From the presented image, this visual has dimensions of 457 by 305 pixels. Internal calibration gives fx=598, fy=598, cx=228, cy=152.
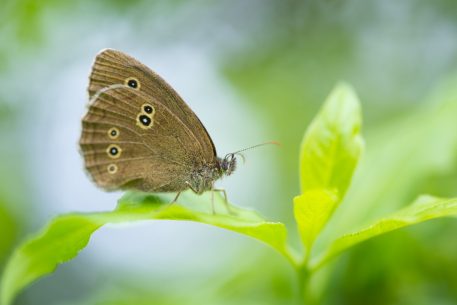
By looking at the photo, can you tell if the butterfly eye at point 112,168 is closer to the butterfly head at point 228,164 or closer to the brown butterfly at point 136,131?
the brown butterfly at point 136,131

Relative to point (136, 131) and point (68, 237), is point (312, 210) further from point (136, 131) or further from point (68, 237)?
point (136, 131)

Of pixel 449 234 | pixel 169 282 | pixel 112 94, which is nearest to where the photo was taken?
pixel 112 94

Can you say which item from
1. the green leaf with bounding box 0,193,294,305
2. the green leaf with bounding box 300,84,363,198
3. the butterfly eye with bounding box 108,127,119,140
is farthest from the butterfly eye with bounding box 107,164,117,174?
the green leaf with bounding box 300,84,363,198

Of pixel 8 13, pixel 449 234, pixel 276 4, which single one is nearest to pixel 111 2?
pixel 8 13

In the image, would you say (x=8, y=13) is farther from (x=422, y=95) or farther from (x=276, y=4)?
(x=422, y=95)

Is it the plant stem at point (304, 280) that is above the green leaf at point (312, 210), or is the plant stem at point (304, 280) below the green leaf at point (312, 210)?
below

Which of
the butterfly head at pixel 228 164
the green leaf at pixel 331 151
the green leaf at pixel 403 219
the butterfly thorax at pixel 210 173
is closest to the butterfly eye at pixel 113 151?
the butterfly thorax at pixel 210 173

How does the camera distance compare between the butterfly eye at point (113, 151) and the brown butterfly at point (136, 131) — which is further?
the butterfly eye at point (113, 151)
